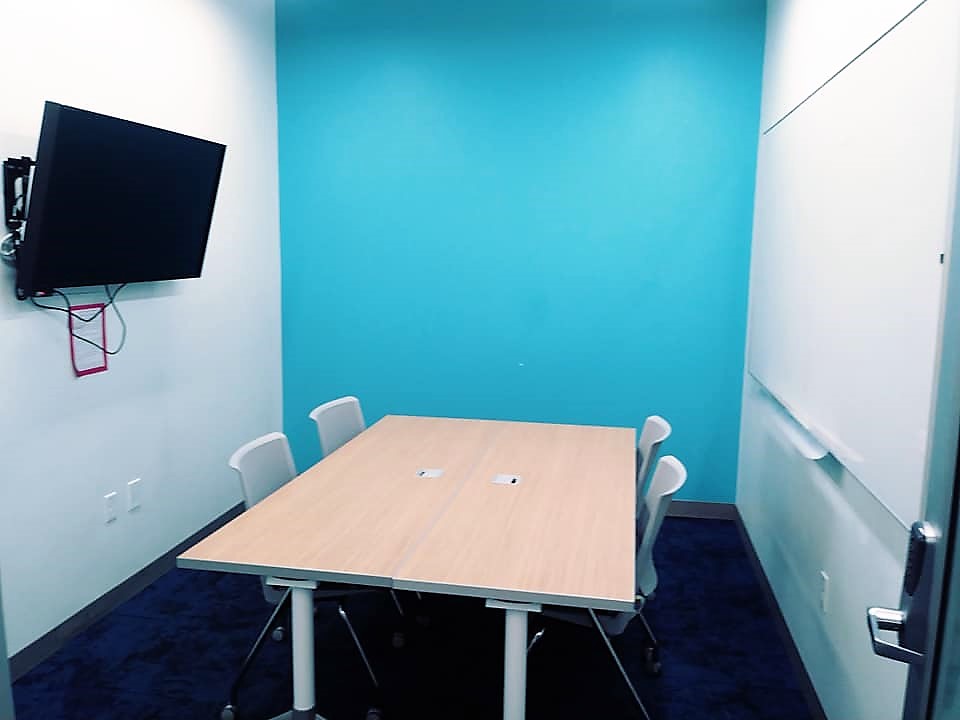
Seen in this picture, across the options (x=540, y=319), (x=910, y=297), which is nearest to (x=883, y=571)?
(x=910, y=297)

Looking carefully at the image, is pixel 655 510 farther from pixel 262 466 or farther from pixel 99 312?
pixel 99 312

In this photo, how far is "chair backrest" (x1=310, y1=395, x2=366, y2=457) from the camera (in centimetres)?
335

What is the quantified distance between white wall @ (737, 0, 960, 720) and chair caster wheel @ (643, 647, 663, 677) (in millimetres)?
552

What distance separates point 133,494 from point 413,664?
1570 mm

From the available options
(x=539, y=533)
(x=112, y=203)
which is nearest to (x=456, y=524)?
(x=539, y=533)

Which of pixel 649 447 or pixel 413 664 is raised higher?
pixel 649 447

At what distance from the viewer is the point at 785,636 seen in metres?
3.09

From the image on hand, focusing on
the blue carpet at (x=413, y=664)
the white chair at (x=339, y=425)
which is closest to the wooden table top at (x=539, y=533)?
the blue carpet at (x=413, y=664)

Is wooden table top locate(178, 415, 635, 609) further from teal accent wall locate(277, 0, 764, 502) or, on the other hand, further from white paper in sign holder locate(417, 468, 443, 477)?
teal accent wall locate(277, 0, 764, 502)

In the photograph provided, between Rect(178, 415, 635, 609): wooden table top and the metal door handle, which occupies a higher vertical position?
the metal door handle

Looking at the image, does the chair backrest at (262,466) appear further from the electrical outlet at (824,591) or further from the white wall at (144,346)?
the electrical outlet at (824,591)

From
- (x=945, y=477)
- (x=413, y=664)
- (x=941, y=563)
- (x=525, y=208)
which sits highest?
(x=525, y=208)

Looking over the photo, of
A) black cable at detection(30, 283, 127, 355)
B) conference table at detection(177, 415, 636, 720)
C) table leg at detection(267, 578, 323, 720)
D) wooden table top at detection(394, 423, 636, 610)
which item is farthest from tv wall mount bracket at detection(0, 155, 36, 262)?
wooden table top at detection(394, 423, 636, 610)

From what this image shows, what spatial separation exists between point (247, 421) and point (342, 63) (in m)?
2.28
